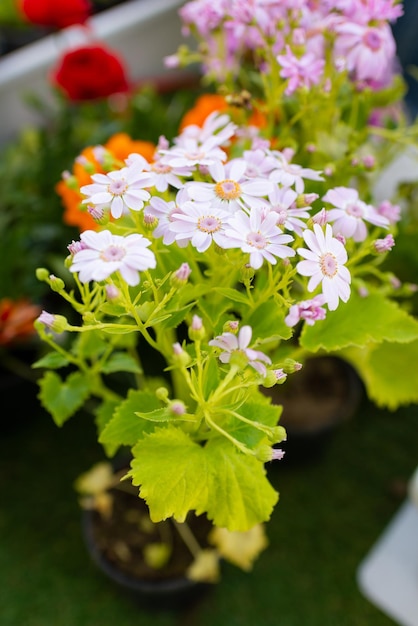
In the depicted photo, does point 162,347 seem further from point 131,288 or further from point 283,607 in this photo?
point 283,607

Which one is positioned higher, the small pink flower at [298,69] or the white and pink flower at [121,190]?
the white and pink flower at [121,190]

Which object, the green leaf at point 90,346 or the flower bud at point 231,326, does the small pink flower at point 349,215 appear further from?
the green leaf at point 90,346

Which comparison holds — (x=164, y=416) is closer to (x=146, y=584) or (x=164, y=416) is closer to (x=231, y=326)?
(x=231, y=326)

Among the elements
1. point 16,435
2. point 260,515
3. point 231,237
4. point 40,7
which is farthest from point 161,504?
point 40,7

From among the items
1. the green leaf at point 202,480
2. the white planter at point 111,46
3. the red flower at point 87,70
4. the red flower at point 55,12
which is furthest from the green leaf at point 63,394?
the white planter at point 111,46

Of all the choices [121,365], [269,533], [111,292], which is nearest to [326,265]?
[111,292]

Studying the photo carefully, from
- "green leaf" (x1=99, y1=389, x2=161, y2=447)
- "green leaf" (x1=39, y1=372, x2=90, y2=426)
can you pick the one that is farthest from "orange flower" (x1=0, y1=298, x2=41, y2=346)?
"green leaf" (x1=99, y1=389, x2=161, y2=447)

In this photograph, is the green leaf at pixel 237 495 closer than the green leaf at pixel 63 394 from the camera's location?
Yes

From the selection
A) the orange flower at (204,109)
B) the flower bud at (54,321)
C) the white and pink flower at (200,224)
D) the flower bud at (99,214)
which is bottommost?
the orange flower at (204,109)
